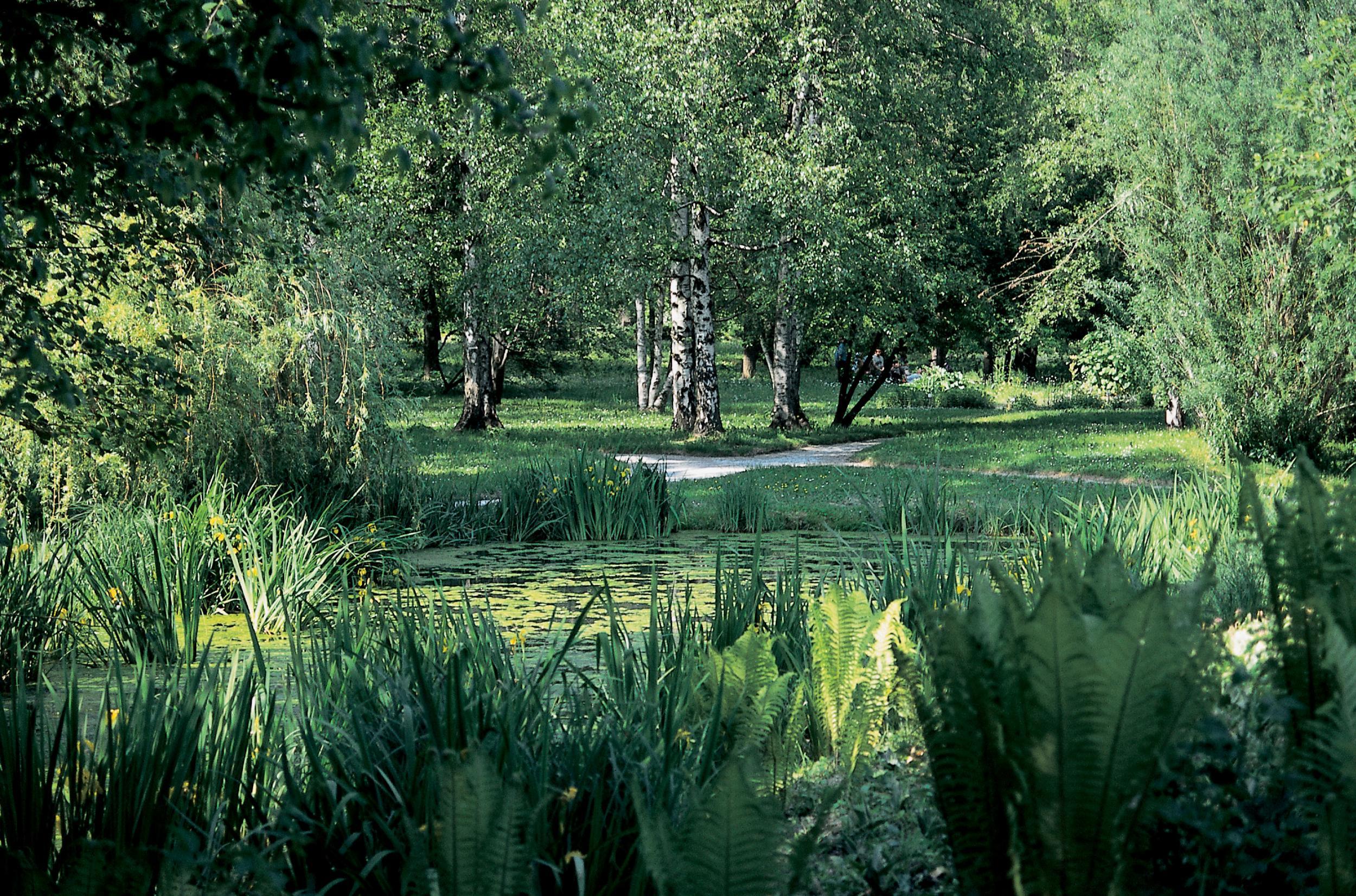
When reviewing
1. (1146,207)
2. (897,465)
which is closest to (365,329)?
(897,465)

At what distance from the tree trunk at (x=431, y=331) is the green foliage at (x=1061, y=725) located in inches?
904

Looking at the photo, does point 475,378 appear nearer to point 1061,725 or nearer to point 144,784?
point 144,784

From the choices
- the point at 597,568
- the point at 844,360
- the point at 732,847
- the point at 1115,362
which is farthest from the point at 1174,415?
the point at 732,847

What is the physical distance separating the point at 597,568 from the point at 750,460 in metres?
9.15

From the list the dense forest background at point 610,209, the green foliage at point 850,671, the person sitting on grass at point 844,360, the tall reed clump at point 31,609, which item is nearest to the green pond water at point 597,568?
the dense forest background at point 610,209

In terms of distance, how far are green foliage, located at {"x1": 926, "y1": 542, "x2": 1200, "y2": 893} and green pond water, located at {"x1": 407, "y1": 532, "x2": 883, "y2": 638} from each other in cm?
452

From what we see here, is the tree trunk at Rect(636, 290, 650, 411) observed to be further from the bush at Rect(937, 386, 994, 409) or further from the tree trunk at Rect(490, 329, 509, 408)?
the bush at Rect(937, 386, 994, 409)

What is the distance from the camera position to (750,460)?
59.0 ft

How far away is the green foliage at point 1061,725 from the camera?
1.84 metres

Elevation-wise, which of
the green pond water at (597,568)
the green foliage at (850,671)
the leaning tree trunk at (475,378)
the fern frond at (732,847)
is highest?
the leaning tree trunk at (475,378)

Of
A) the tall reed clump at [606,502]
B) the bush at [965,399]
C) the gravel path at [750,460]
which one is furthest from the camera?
the bush at [965,399]

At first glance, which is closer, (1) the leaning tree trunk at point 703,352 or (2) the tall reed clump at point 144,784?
(2) the tall reed clump at point 144,784

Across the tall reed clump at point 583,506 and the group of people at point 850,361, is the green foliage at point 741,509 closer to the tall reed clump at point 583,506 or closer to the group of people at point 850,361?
the tall reed clump at point 583,506

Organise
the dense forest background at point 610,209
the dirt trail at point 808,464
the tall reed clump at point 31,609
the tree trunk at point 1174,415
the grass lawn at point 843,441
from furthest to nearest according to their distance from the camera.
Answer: the tree trunk at point 1174,415, the dirt trail at point 808,464, the grass lawn at point 843,441, the tall reed clump at point 31,609, the dense forest background at point 610,209
